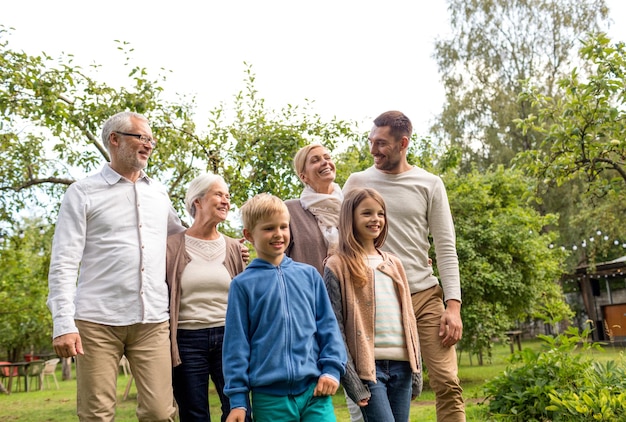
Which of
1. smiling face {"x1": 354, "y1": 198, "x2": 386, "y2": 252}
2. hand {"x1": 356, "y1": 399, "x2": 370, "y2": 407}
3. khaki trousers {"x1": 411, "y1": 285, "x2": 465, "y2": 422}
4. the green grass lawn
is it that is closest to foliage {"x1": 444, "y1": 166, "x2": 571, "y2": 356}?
the green grass lawn

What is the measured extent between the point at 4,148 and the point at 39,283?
36.0 feet

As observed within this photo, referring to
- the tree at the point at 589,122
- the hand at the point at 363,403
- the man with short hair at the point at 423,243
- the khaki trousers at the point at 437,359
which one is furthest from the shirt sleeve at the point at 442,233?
the tree at the point at 589,122

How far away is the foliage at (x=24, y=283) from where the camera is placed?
1179cm

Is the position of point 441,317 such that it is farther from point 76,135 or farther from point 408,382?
point 76,135

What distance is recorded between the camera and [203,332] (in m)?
3.75

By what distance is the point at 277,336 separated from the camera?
3004mm

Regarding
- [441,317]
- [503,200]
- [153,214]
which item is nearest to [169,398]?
[153,214]

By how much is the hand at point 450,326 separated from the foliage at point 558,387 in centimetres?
192

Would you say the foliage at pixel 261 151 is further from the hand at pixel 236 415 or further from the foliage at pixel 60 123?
the hand at pixel 236 415

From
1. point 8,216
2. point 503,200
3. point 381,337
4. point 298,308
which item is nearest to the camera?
point 298,308

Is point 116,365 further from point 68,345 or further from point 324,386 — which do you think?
point 324,386

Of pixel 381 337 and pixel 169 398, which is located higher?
pixel 381 337

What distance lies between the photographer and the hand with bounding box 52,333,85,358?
A: 10.7 ft

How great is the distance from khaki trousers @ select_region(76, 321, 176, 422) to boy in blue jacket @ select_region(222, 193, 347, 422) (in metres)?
0.78
